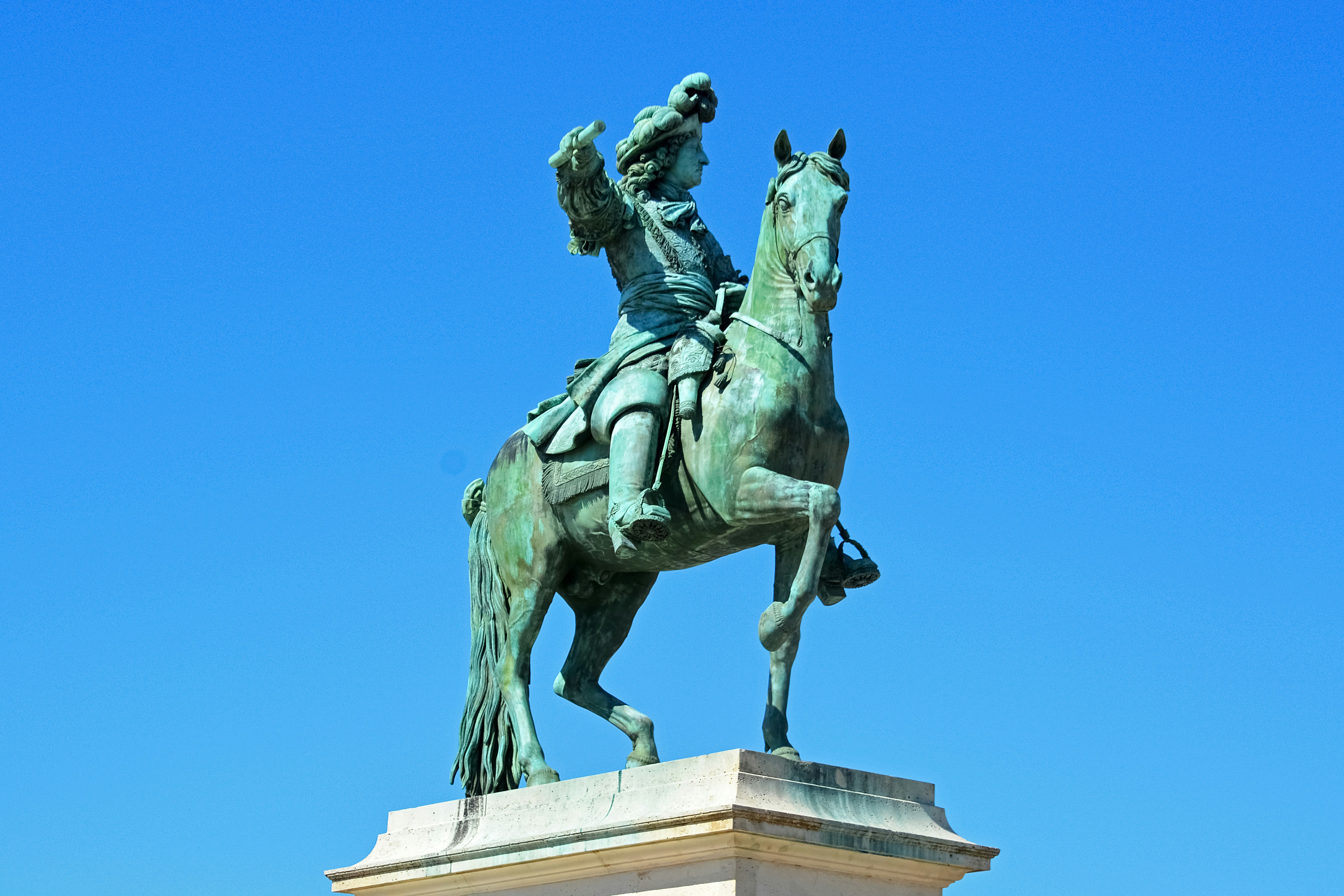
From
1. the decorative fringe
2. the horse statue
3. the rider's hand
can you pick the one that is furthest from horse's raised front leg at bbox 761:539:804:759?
the rider's hand

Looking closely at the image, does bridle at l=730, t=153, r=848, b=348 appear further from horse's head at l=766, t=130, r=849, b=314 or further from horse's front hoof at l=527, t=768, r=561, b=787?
horse's front hoof at l=527, t=768, r=561, b=787

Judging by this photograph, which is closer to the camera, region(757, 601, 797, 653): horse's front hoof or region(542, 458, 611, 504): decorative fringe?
region(757, 601, 797, 653): horse's front hoof

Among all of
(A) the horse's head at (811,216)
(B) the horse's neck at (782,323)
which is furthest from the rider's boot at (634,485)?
(A) the horse's head at (811,216)

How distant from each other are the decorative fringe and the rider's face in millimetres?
1779

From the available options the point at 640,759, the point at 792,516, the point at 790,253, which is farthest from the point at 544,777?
the point at 790,253

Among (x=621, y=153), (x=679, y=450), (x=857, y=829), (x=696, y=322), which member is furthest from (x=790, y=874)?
(x=621, y=153)

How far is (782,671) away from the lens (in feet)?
29.6

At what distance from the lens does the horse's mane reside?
9094 millimetres

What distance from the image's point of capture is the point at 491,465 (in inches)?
419

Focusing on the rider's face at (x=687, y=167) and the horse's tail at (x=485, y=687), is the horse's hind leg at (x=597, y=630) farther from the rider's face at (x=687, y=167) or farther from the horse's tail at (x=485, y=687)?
the rider's face at (x=687, y=167)

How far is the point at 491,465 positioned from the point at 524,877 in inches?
98.8

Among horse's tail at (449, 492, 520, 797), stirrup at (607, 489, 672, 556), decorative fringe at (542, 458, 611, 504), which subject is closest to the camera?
stirrup at (607, 489, 672, 556)

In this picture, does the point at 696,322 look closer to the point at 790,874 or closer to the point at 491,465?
the point at 491,465

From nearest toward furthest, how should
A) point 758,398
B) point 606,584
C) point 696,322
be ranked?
1. point 758,398
2. point 696,322
3. point 606,584
